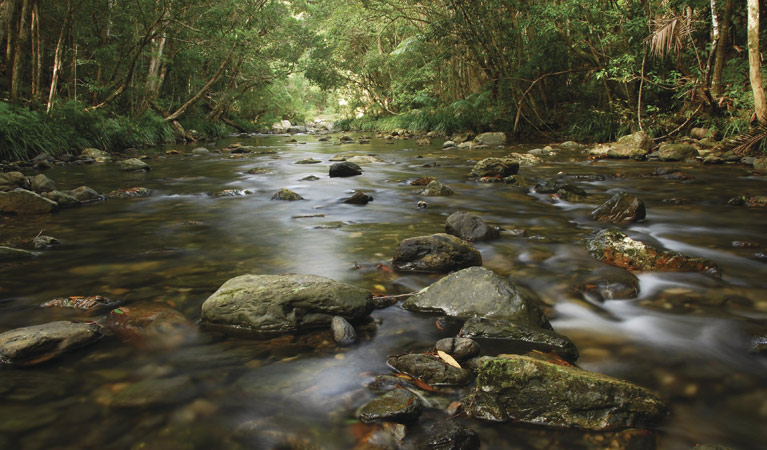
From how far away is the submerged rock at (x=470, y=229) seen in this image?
4297 mm

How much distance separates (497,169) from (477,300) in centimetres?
615

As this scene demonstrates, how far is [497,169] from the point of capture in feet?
27.8

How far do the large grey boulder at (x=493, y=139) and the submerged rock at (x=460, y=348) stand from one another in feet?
46.4

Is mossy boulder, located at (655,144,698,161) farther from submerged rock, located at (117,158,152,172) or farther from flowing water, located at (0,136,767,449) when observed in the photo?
submerged rock, located at (117,158,152,172)

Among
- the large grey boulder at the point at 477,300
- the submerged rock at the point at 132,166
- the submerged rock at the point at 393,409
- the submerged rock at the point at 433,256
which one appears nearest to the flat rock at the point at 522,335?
the large grey boulder at the point at 477,300

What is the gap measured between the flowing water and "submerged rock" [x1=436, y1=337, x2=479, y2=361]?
0.80 feet

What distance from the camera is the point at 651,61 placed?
11953 mm

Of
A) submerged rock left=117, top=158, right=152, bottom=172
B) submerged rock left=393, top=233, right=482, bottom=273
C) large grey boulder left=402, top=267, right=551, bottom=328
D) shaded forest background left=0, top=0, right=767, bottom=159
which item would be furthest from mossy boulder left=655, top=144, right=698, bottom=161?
submerged rock left=117, top=158, right=152, bottom=172

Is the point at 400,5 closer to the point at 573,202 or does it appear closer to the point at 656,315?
the point at 573,202

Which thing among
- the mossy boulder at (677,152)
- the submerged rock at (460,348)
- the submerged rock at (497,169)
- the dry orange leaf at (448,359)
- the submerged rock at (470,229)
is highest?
the mossy boulder at (677,152)

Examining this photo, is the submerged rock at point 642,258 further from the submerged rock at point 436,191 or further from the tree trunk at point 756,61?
the tree trunk at point 756,61

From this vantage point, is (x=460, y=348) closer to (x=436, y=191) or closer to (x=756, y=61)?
(x=436, y=191)

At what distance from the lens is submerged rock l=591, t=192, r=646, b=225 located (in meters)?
5.00

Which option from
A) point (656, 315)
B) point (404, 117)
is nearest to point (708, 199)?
point (656, 315)
